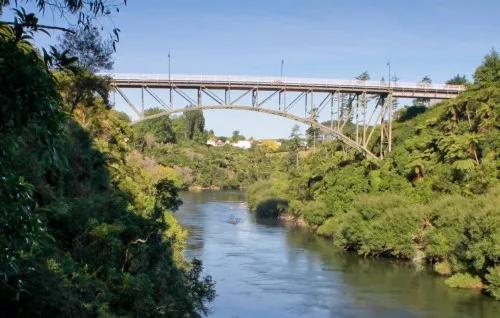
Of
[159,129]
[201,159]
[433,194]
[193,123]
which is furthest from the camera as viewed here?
[193,123]

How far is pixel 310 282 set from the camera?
3084cm

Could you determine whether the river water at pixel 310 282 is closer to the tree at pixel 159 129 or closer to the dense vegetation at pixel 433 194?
the dense vegetation at pixel 433 194

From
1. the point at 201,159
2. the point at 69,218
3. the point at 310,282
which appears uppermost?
the point at 201,159

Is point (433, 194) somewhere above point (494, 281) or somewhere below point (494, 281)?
above

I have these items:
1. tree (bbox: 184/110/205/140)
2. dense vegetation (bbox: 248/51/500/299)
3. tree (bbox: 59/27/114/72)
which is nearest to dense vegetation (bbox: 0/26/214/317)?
tree (bbox: 59/27/114/72)

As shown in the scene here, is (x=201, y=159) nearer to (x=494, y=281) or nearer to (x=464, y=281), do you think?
(x=464, y=281)

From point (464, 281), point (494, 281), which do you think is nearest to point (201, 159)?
point (464, 281)

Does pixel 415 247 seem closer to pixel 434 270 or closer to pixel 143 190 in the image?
pixel 434 270

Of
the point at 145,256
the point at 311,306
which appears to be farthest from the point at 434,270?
the point at 145,256

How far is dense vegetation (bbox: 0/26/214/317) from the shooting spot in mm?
4809

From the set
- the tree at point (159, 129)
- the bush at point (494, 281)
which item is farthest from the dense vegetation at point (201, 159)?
the bush at point (494, 281)

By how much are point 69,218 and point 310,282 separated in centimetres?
1802

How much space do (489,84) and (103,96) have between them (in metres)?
27.7

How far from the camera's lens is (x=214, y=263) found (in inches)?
1351
